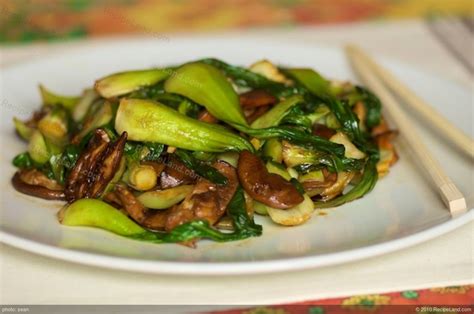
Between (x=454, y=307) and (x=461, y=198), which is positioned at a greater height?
(x=461, y=198)

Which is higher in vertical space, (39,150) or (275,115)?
(275,115)

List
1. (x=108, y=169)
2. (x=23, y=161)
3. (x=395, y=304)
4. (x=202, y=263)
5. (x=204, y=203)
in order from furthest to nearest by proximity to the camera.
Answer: (x=23, y=161) < (x=108, y=169) < (x=204, y=203) < (x=395, y=304) < (x=202, y=263)

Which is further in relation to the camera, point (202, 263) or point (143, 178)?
point (143, 178)

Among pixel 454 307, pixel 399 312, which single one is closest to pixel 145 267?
pixel 399 312

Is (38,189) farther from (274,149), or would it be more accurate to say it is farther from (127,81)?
(274,149)

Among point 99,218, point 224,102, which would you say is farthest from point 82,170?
point 224,102

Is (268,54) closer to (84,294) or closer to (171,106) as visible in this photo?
(171,106)

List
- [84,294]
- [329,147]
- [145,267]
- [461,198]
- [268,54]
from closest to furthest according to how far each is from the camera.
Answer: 1. [145,267]
2. [84,294]
3. [461,198]
4. [329,147]
5. [268,54]
